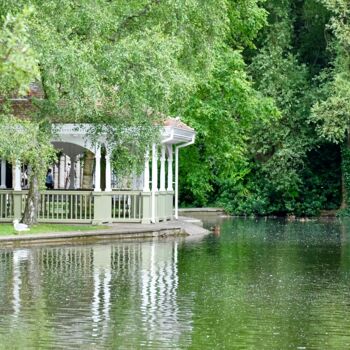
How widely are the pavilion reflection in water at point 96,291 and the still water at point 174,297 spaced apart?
15mm

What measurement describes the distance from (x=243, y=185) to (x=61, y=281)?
34.7 metres

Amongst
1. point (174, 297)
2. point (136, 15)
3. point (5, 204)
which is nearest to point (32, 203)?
point (5, 204)

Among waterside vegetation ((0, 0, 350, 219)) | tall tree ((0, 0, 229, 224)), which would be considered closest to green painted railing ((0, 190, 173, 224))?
waterside vegetation ((0, 0, 350, 219))

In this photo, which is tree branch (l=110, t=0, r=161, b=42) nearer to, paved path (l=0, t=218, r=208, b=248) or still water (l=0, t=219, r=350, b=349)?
paved path (l=0, t=218, r=208, b=248)

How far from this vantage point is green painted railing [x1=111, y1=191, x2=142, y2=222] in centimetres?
3444

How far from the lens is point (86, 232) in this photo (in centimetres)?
2975

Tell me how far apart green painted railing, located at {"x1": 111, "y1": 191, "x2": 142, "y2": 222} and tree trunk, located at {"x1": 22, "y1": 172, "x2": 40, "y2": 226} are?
3.43 meters

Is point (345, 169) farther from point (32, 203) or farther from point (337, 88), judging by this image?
point (32, 203)

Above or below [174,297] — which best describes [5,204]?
above

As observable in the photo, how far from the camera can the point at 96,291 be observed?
58.7ft

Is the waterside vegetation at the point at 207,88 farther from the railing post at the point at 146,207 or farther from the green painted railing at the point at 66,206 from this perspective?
the railing post at the point at 146,207

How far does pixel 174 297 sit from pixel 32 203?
48.0 ft

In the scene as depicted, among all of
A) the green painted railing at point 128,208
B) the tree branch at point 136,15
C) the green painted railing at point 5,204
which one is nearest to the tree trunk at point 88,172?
the green painted railing at point 128,208

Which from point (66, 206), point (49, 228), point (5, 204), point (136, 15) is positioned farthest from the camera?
point (66, 206)
